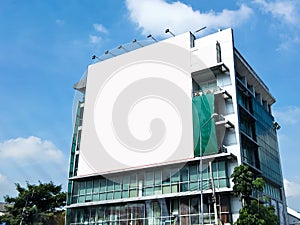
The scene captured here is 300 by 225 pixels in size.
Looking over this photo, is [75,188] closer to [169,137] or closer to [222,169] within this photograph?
[169,137]

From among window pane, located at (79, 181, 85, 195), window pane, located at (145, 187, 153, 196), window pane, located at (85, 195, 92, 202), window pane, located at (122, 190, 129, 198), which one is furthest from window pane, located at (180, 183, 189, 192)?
window pane, located at (79, 181, 85, 195)

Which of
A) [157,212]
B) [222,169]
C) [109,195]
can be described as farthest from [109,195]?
[222,169]

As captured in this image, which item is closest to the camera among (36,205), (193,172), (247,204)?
(247,204)

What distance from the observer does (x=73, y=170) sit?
3634 centimetres

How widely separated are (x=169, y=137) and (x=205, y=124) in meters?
3.59

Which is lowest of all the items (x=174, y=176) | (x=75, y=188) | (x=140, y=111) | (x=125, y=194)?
(x=125, y=194)

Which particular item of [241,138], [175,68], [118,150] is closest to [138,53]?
[175,68]

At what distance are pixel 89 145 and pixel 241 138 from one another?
50.8 feet

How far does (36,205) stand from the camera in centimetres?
4153

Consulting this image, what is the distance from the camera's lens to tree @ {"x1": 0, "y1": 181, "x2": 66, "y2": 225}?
39594 mm

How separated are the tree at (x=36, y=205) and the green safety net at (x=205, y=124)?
22576mm

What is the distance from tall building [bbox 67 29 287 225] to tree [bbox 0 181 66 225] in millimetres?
7892

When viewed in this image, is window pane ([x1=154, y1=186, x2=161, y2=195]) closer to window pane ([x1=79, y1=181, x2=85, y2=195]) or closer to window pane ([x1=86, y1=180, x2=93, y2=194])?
window pane ([x1=86, y1=180, x2=93, y2=194])

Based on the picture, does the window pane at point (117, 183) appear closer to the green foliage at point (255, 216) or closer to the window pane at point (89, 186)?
the window pane at point (89, 186)
